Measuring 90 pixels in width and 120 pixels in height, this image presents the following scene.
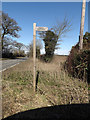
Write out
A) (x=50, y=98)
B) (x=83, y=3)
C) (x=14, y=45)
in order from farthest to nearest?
(x=14, y=45) → (x=83, y=3) → (x=50, y=98)

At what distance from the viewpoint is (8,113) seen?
1833 millimetres

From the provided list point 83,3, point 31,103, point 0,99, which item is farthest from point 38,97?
point 83,3

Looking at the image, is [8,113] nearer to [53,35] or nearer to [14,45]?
[53,35]

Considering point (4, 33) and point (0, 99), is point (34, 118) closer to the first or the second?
point (0, 99)

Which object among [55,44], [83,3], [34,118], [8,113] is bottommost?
[8,113]

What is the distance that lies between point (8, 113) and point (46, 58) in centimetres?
949

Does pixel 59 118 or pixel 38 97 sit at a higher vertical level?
pixel 59 118

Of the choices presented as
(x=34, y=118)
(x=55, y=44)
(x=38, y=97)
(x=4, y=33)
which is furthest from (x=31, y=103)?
(x=4, y=33)

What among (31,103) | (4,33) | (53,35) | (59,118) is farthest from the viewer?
(4,33)

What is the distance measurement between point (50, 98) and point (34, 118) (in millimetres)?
1328

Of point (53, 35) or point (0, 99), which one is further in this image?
point (53, 35)

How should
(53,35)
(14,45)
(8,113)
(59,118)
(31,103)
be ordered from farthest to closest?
1. (14,45)
2. (53,35)
3. (31,103)
4. (8,113)
5. (59,118)

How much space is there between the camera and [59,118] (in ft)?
A: 3.42

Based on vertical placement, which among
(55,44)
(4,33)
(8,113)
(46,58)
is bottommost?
(8,113)
